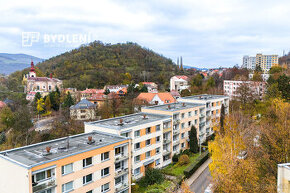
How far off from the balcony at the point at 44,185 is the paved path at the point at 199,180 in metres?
14.3

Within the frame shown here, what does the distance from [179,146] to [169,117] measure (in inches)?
231

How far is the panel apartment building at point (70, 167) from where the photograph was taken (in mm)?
16047

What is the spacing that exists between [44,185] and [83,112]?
40.3 metres

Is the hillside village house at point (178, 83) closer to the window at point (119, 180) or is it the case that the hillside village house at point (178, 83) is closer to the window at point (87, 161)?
the window at point (119, 180)

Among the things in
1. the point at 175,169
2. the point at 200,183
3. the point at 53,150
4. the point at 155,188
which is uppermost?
the point at 53,150

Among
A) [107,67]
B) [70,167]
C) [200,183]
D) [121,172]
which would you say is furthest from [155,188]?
[107,67]

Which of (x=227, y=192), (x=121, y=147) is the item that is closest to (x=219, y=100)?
(x=121, y=147)

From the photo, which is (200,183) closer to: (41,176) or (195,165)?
(195,165)

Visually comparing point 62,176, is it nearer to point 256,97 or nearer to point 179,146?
point 179,146

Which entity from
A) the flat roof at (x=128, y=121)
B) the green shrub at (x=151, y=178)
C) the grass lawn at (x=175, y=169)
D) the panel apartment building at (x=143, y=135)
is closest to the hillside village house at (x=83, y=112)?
the flat roof at (x=128, y=121)

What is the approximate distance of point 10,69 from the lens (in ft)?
519

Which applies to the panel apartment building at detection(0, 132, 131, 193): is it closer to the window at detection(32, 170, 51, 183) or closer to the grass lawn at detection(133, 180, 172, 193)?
the window at detection(32, 170, 51, 183)

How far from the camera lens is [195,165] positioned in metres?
30.2

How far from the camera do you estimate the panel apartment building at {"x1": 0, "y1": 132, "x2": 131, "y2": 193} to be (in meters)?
16.0
